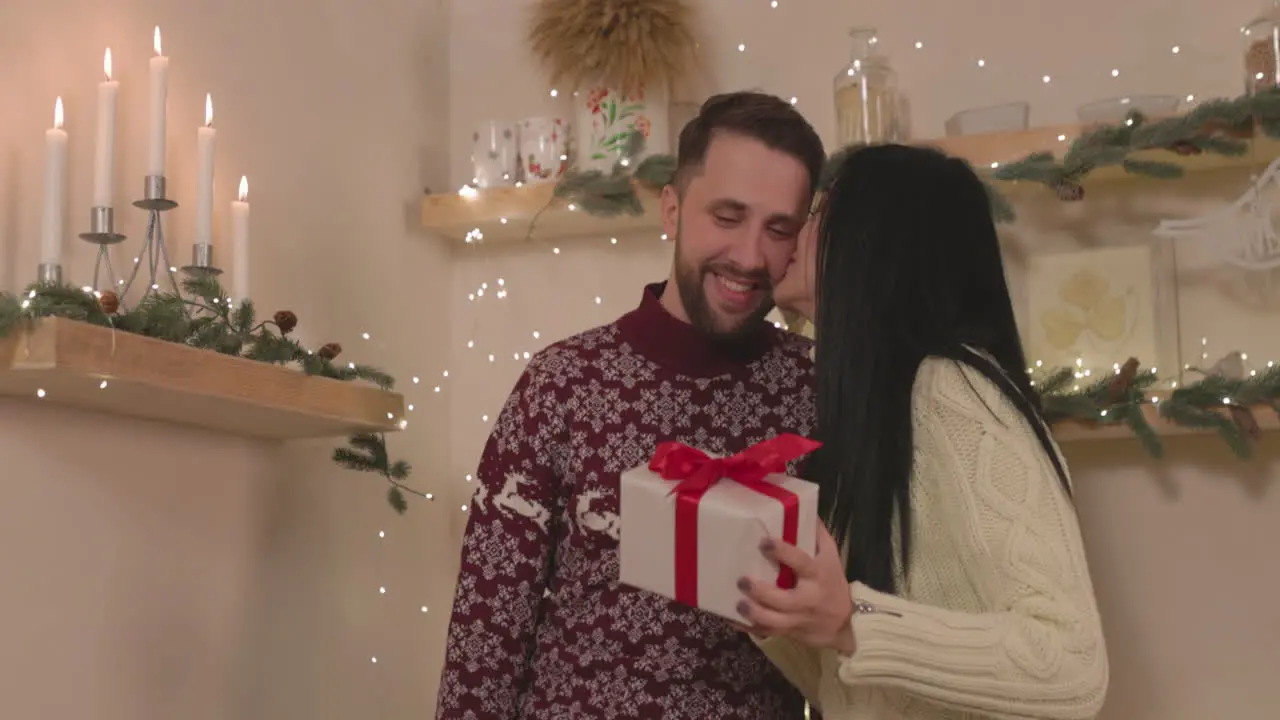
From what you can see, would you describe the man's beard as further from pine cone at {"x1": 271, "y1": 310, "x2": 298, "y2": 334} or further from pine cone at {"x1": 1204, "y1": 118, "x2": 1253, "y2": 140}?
pine cone at {"x1": 1204, "y1": 118, "x2": 1253, "y2": 140}

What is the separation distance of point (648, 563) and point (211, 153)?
980 millimetres

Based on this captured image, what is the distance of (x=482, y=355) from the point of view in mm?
2756

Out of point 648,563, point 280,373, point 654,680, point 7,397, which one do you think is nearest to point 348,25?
point 280,373

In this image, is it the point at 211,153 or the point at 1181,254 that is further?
the point at 1181,254

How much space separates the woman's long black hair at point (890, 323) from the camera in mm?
1301

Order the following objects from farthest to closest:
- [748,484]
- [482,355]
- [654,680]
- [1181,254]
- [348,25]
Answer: [482,355], [348,25], [1181,254], [654,680], [748,484]

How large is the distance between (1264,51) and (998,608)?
136 centimetres

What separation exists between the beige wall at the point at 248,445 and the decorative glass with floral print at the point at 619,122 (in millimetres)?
390

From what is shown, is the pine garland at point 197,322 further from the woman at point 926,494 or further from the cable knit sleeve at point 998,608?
the cable knit sleeve at point 998,608

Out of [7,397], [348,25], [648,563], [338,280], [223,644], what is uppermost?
[348,25]

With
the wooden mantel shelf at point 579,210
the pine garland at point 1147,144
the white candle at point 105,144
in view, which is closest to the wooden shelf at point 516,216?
the wooden mantel shelf at point 579,210

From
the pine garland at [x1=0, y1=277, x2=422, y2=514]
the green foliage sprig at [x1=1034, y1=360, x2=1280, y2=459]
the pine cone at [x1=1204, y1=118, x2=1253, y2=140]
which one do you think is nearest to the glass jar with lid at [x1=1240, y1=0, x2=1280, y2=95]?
the pine cone at [x1=1204, y1=118, x2=1253, y2=140]

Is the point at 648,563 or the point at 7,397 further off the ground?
the point at 7,397

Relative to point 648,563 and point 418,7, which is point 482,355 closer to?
point 418,7
